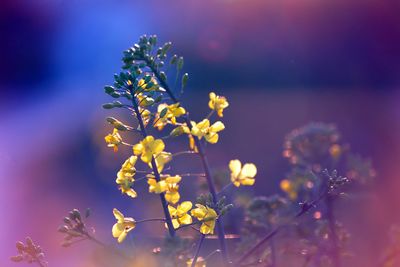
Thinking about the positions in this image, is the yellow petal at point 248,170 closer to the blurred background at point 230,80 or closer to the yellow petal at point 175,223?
the yellow petal at point 175,223

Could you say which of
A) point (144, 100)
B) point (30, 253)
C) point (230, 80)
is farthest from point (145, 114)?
point (230, 80)

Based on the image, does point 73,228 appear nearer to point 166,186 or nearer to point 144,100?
point 166,186

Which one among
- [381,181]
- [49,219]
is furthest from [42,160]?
[381,181]

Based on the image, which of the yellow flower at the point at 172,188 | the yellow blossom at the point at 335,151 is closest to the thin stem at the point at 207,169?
the yellow flower at the point at 172,188

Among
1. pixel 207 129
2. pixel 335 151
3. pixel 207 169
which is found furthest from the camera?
pixel 335 151

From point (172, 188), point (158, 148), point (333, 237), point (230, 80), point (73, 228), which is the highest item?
point (230, 80)

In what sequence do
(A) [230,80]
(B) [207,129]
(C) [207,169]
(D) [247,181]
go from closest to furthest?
(C) [207,169]
(B) [207,129]
(D) [247,181]
(A) [230,80]

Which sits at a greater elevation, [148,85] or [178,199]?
[148,85]

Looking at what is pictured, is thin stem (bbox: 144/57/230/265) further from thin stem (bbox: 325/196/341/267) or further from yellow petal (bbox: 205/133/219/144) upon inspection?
thin stem (bbox: 325/196/341/267)

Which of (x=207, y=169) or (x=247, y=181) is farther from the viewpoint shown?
(x=247, y=181)
